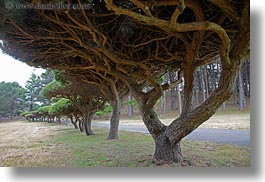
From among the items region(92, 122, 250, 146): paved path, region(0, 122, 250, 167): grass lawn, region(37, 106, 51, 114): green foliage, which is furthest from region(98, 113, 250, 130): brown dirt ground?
region(37, 106, 51, 114): green foliage

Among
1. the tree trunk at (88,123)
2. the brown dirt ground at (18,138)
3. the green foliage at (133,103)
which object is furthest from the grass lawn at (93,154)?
the green foliage at (133,103)

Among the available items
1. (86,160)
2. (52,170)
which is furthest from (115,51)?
(52,170)

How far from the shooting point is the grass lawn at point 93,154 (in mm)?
2178

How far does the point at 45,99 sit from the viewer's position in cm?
248

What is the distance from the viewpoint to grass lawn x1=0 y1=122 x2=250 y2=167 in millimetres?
2178

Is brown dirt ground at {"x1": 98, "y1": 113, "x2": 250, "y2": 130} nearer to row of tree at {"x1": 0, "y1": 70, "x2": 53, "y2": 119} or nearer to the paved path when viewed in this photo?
the paved path

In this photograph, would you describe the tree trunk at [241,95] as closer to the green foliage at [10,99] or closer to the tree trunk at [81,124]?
the tree trunk at [81,124]

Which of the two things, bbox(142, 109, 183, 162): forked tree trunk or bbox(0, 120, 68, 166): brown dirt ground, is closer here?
bbox(0, 120, 68, 166): brown dirt ground

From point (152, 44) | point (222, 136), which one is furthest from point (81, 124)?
point (222, 136)

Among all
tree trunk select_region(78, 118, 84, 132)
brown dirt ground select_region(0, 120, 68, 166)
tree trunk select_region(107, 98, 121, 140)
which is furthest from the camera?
tree trunk select_region(78, 118, 84, 132)

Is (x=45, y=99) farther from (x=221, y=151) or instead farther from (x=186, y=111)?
(x=221, y=151)

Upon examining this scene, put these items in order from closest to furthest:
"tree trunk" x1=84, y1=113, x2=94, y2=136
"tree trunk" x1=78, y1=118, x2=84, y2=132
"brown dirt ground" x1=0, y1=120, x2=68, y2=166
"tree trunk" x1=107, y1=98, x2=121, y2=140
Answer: "brown dirt ground" x1=0, y1=120, x2=68, y2=166
"tree trunk" x1=107, y1=98, x2=121, y2=140
"tree trunk" x1=84, y1=113, x2=94, y2=136
"tree trunk" x1=78, y1=118, x2=84, y2=132

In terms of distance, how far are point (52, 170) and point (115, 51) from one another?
4.29ft

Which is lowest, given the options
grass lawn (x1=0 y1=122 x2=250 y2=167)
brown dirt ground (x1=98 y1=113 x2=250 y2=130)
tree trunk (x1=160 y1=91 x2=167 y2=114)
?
A: grass lawn (x1=0 y1=122 x2=250 y2=167)
